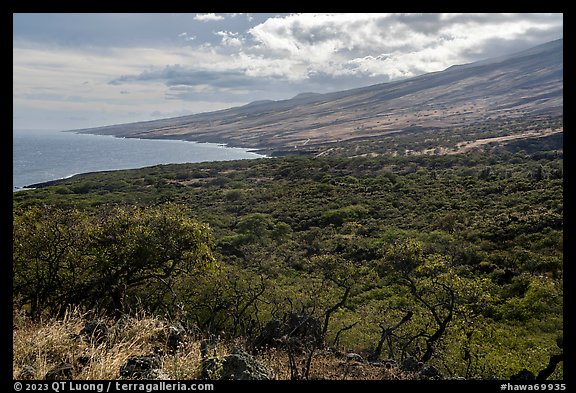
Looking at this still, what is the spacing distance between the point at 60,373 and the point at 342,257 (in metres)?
19.6

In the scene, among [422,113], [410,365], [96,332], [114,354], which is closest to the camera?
[114,354]

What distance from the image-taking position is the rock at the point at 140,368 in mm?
3818

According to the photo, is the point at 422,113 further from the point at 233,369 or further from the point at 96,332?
the point at 233,369

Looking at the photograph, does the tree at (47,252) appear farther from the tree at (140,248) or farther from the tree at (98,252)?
the tree at (140,248)

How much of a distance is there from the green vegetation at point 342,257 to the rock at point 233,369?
856mm

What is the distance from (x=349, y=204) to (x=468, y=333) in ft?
91.9

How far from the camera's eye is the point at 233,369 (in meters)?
4.08

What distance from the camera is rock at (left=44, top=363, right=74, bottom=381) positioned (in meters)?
3.96

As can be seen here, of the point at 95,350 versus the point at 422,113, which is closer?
the point at 95,350

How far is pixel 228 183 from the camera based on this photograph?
53.2 meters

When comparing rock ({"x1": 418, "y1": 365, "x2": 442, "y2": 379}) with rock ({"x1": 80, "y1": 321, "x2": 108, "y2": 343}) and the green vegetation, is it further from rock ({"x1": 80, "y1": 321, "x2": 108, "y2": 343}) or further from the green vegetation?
rock ({"x1": 80, "y1": 321, "x2": 108, "y2": 343})

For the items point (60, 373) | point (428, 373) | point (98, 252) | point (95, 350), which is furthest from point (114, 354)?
point (98, 252)
